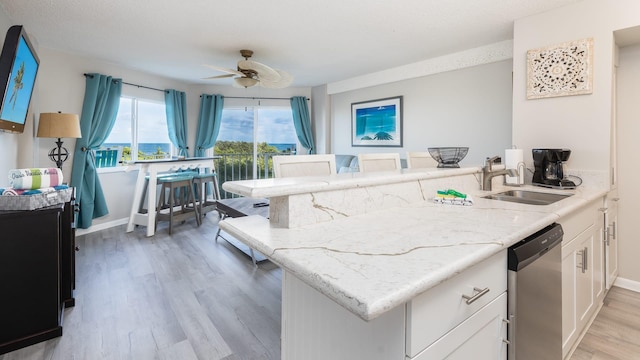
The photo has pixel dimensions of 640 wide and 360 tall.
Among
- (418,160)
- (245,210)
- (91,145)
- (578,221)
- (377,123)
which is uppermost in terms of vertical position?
(377,123)

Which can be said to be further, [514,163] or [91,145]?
[91,145]

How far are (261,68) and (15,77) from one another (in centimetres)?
201

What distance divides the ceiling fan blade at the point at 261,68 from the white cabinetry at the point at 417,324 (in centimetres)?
282

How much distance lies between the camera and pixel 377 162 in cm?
229

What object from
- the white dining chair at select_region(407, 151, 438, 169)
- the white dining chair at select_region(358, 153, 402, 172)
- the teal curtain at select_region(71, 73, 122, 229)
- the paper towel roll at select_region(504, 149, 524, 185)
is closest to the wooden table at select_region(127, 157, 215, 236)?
the teal curtain at select_region(71, 73, 122, 229)

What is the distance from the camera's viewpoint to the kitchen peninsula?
714 millimetres

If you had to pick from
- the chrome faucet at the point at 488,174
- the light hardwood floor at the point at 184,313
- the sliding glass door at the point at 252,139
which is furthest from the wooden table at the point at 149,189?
the chrome faucet at the point at 488,174

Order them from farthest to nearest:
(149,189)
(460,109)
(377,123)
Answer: (377,123)
(149,189)
(460,109)

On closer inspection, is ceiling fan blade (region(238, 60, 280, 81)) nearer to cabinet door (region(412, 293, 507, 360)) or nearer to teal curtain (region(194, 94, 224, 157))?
teal curtain (region(194, 94, 224, 157))

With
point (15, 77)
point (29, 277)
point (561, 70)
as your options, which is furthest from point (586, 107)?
point (15, 77)

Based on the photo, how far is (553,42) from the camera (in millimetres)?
2506

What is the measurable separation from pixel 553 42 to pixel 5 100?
407 cm

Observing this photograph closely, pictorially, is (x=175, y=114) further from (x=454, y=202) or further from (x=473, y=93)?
(x=454, y=202)

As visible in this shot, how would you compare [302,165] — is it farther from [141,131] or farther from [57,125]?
[141,131]
